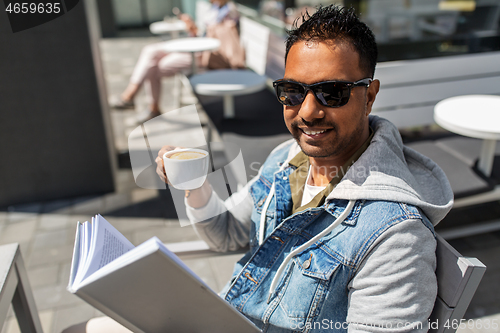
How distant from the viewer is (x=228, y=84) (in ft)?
11.7

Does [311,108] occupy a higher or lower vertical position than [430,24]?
higher

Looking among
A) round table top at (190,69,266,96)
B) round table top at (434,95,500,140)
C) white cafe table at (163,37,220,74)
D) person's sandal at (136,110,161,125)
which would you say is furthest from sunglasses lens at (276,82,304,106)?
person's sandal at (136,110,161,125)

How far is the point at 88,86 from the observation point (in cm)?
308

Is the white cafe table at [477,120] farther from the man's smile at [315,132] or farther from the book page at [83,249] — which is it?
the book page at [83,249]

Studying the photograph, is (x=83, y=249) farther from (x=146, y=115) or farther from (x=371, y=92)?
(x=146, y=115)

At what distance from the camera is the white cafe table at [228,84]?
346cm

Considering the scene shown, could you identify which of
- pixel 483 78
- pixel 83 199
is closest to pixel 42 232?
pixel 83 199

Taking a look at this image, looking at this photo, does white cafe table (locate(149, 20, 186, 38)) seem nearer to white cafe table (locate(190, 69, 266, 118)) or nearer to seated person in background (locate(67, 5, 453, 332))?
white cafe table (locate(190, 69, 266, 118))

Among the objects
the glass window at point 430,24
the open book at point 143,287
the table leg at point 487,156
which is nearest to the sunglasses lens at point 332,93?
the open book at point 143,287

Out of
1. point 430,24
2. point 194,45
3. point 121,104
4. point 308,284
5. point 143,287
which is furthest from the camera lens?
point 121,104

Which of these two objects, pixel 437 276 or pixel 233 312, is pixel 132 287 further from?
pixel 437 276

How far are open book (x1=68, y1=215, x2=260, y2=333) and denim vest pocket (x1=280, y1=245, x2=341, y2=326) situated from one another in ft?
0.58

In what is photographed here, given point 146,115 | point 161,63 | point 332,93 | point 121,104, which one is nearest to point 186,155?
point 332,93

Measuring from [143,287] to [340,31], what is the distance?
0.81m
